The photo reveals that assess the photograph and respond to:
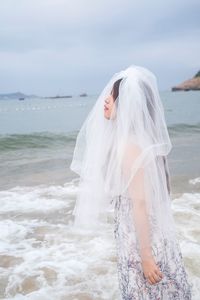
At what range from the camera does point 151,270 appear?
2.44 metres

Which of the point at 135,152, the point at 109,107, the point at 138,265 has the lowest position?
the point at 138,265

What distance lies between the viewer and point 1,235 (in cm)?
577

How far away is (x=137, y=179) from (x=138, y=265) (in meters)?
0.50

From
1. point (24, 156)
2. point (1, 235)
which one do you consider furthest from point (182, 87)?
point (1, 235)

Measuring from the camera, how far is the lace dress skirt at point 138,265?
2535 mm

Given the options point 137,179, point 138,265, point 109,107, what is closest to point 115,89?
point 109,107

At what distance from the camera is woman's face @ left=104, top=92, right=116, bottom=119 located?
8.48 feet

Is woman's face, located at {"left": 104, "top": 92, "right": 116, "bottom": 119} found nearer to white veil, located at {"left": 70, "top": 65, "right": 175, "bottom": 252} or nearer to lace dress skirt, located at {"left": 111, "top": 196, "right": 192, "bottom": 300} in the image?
white veil, located at {"left": 70, "top": 65, "right": 175, "bottom": 252}

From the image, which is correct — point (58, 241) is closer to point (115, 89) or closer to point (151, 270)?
point (151, 270)

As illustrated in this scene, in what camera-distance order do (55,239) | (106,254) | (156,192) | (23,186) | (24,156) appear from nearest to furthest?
(156,192) → (106,254) → (55,239) → (23,186) → (24,156)

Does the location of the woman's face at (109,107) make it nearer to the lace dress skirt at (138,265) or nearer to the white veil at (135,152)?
the white veil at (135,152)

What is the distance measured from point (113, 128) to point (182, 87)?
138782 mm

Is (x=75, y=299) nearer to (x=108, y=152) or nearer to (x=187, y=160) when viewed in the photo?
(x=108, y=152)

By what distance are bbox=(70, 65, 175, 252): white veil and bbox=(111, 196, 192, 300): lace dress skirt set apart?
3.3 inches
